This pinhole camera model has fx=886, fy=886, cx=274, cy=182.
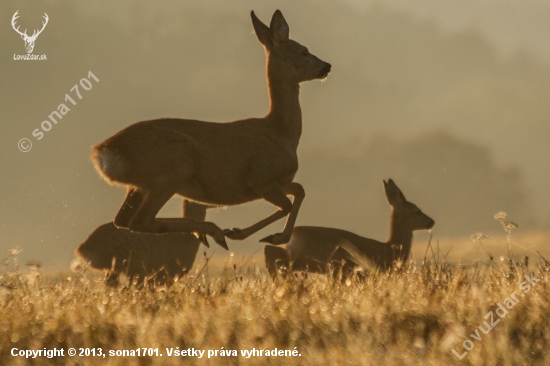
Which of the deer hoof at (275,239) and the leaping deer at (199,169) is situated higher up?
the leaping deer at (199,169)

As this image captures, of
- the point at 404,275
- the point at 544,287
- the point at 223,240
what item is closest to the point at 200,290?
the point at 223,240

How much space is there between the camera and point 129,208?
8023 millimetres

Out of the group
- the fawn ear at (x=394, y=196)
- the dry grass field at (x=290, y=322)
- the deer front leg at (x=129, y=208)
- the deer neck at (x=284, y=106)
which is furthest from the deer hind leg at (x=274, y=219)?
the fawn ear at (x=394, y=196)

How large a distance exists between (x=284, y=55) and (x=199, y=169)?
Result: 1779 millimetres

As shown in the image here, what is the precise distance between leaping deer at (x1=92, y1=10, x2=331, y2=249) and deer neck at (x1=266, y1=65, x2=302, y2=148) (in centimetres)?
20

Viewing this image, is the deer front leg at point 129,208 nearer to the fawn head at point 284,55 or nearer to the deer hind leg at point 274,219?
the deer hind leg at point 274,219

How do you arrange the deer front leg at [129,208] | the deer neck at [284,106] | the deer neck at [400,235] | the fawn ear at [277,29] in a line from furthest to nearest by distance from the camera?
1. the deer neck at [400,235]
2. the fawn ear at [277,29]
3. the deer neck at [284,106]
4. the deer front leg at [129,208]

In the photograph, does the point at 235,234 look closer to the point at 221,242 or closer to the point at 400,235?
the point at 221,242

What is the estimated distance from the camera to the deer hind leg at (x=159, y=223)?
750 centimetres

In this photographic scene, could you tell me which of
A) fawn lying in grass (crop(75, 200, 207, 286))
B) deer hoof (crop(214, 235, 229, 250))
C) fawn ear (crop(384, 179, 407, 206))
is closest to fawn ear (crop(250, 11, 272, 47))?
deer hoof (crop(214, 235, 229, 250))

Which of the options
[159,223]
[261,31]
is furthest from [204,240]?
[261,31]

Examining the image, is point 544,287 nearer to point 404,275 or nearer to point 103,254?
point 404,275

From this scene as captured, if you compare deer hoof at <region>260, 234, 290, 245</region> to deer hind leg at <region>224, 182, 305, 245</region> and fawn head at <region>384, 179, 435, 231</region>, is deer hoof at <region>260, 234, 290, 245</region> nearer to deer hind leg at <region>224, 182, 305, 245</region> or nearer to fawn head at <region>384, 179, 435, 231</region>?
deer hind leg at <region>224, 182, 305, 245</region>

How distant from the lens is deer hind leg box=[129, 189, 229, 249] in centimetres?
750
